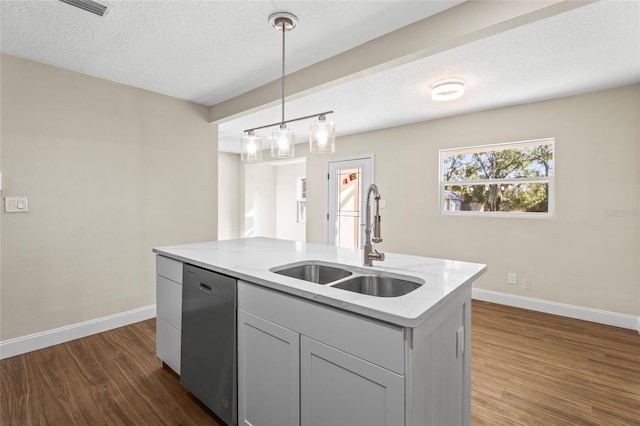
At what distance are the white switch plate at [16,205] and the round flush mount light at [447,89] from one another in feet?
12.1

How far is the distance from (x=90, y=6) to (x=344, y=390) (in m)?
2.48

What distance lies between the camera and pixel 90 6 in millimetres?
1878

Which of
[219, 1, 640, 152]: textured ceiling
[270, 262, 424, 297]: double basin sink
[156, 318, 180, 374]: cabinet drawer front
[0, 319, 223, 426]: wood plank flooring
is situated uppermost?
[219, 1, 640, 152]: textured ceiling

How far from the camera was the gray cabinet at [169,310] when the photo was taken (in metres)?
2.06

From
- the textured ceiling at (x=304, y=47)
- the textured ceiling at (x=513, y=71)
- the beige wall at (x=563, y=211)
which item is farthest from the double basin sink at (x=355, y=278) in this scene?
the beige wall at (x=563, y=211)

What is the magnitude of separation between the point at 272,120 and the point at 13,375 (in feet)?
11.7

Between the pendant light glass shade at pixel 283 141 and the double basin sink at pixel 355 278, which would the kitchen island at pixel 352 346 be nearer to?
the double basin sink at pixel 355 278

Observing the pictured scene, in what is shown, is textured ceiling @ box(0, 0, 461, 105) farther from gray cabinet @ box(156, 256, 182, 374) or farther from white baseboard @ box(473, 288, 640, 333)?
white baseboard @ box(473, 288, 640, 333)

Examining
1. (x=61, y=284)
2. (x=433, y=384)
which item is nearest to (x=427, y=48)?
(x=433, y=384)

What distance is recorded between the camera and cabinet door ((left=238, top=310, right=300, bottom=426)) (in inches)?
52.5

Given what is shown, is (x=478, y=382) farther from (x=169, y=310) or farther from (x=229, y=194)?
(x=229, y=194)

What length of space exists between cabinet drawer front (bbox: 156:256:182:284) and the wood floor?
2.38 ft

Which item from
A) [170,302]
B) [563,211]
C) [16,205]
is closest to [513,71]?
[563,211]

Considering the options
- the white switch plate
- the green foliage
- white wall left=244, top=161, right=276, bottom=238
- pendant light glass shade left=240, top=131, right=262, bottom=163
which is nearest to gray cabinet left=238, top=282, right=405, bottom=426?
pendant light glass shade left=240, top=131, right=262, bottom=163
